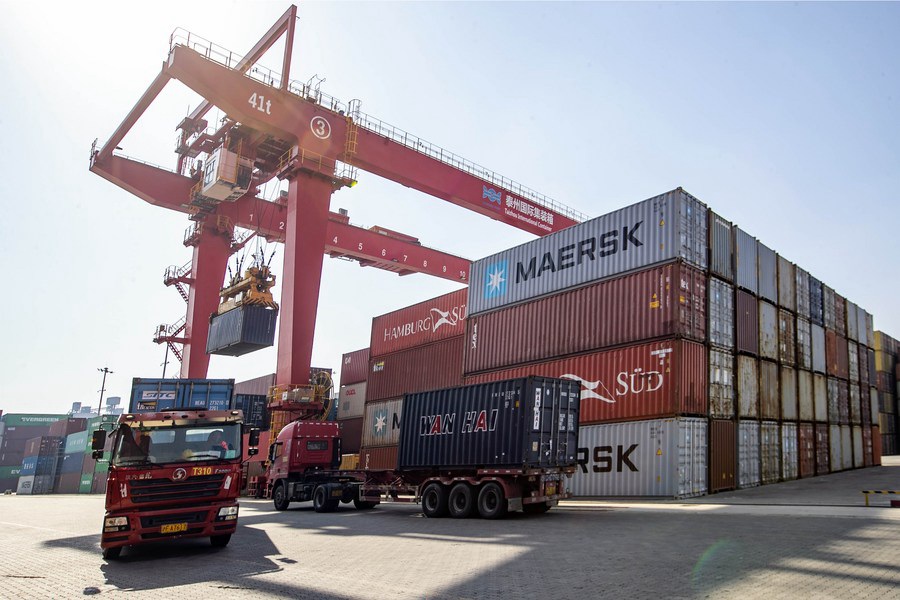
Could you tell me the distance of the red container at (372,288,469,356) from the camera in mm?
29312

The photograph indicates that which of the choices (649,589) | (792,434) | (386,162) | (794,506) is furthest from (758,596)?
(386,162)

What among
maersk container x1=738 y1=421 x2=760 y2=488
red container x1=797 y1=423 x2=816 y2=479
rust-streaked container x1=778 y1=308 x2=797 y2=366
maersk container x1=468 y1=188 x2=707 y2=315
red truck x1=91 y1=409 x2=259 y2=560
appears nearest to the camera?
red truck x1=91 y1=409 x2=259 y2=560

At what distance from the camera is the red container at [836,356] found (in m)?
28.1

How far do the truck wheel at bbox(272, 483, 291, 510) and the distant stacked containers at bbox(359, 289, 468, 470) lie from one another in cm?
697

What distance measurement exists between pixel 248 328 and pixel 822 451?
86.9ft

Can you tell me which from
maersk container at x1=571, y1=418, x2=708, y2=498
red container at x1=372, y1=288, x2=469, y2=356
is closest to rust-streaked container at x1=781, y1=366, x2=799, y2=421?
maersk container at x1=571, y1=418, x2=708, y2=498

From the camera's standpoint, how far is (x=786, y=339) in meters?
25.1

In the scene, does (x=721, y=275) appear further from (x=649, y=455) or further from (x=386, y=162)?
(x=386, y=162)

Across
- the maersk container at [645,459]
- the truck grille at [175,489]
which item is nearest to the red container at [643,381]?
the maersk container at [645,459]

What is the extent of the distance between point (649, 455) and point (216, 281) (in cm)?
2743

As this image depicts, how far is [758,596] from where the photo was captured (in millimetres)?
6965

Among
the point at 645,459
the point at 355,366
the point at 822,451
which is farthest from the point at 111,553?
the point at 355,366

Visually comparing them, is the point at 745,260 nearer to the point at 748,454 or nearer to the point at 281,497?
the point at 748,454

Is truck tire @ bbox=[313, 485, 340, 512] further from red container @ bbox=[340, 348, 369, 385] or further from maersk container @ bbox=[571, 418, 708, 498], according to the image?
red container @ bbox=[340, 348, 369, 385]
